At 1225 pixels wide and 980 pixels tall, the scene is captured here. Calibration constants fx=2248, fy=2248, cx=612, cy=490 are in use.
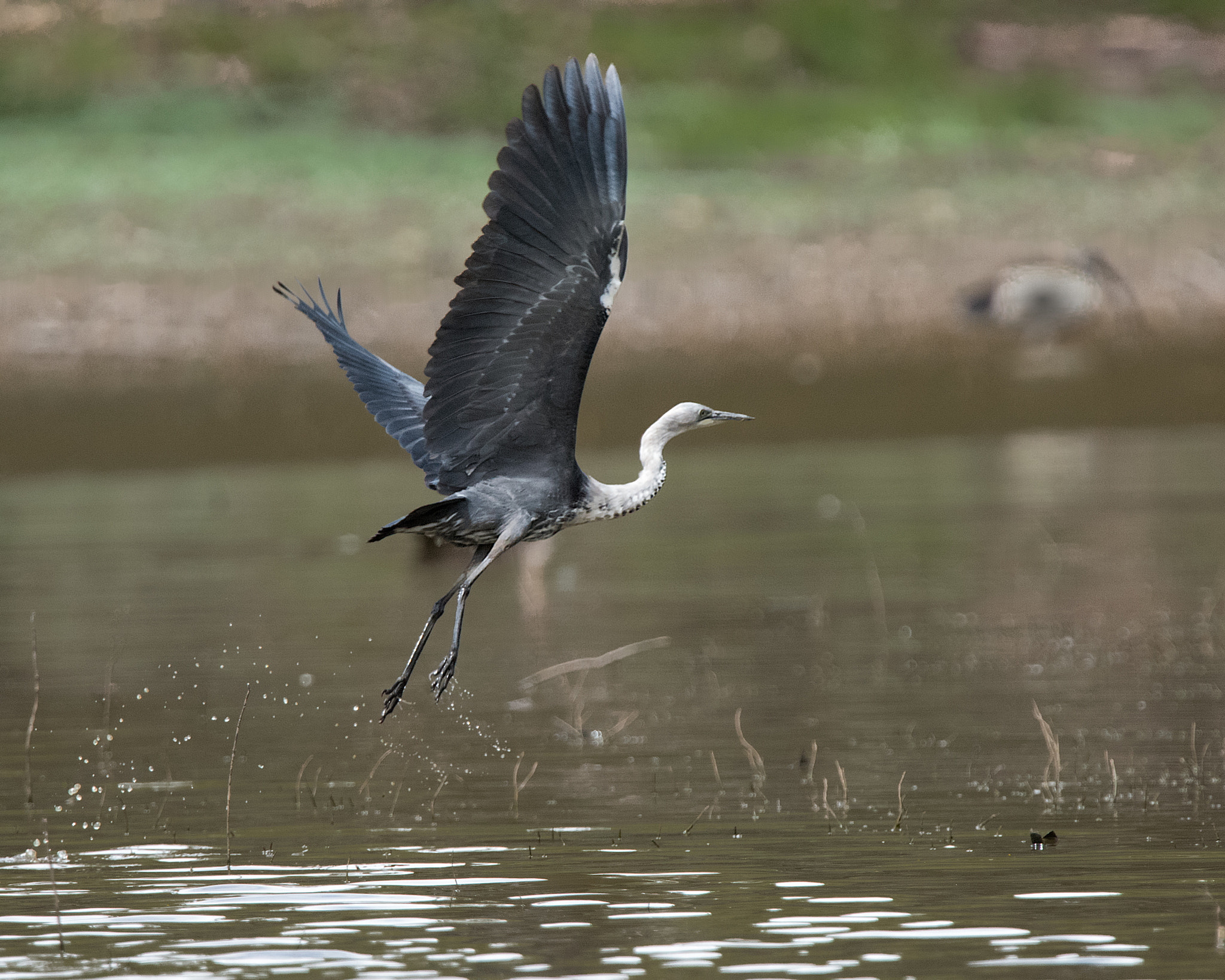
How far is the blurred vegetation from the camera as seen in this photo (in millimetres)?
24578

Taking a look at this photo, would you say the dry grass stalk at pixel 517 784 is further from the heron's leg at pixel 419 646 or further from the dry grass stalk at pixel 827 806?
the dry grass stalk at pixel 827 806

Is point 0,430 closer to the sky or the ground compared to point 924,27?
closer to the ground

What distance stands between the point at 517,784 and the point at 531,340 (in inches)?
67.4

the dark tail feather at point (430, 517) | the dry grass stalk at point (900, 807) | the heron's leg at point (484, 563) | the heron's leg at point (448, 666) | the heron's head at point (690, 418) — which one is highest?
the heron's head at point (690, 418)

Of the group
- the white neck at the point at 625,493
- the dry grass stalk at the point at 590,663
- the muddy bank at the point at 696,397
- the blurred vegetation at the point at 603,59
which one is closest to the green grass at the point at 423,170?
the blurred vegetation at the point at 603,59

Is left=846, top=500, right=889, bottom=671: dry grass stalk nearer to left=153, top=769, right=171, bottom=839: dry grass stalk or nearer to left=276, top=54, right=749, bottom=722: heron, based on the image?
left=276, top=54, right=749, bottom=722: heron

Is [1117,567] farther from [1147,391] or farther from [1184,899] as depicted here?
[1184,899]

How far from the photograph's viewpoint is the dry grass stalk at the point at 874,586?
11469 mm

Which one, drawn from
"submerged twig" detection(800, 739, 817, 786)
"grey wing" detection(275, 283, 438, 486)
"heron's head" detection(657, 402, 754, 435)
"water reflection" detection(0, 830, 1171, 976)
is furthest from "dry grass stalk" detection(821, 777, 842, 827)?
"grey wing" detection(275, 283, 438, 486)

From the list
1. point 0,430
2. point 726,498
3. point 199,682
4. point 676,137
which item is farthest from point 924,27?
point 199,682

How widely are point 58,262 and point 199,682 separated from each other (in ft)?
35.1

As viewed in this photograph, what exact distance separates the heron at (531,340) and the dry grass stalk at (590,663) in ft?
3.95

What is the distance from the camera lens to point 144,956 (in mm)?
6285

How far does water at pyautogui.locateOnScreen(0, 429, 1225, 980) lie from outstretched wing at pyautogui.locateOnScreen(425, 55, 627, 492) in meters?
1.68
